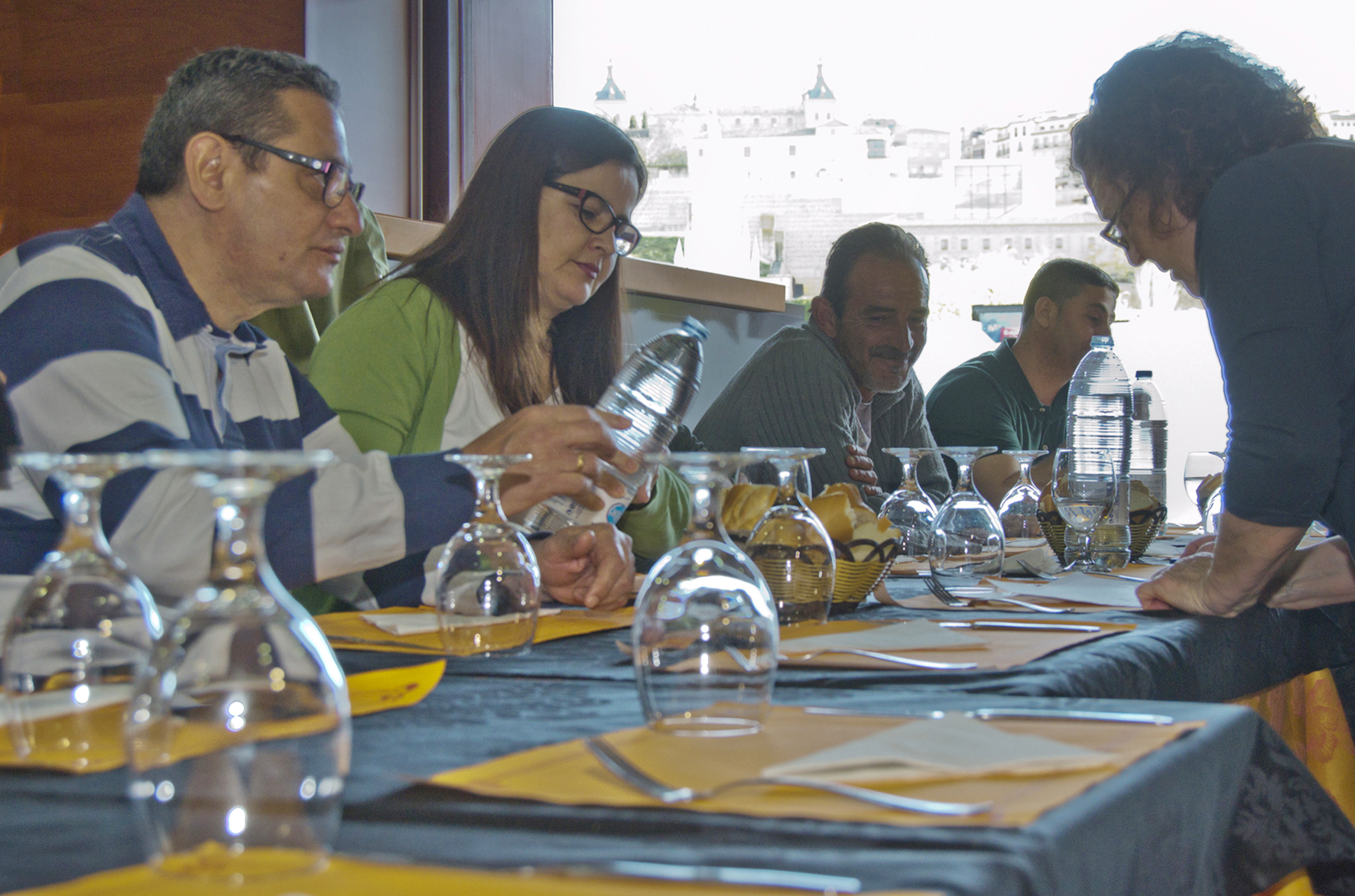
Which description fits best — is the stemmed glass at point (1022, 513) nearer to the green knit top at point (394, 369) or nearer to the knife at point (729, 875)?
the green knit top at point (394, 369)

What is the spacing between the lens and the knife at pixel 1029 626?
1.23 m

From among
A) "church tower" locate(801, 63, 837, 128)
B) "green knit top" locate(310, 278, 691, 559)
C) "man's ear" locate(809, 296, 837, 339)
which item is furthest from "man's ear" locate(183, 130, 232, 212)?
"church tower" locate(801, 63, 837, 128)

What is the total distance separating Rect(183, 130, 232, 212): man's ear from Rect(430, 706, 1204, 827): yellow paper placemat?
100cm

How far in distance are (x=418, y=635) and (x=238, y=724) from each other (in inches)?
29.5

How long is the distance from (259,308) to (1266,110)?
138 cm

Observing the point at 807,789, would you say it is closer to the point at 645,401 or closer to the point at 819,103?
the point at 645,401

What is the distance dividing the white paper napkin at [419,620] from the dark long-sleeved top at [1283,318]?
87 cm

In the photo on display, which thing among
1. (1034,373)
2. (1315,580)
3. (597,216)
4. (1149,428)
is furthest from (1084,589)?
(1149,428)

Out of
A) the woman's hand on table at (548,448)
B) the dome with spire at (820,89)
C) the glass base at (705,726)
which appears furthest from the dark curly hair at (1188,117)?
the dome with spire at (820,89)

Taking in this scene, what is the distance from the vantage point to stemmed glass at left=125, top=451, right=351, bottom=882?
45 cm

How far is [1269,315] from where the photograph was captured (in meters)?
1.40

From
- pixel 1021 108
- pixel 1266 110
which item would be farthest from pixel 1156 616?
pixel 1021 108

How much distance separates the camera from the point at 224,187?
4.68 feet

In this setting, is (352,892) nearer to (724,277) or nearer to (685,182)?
(724,277)
